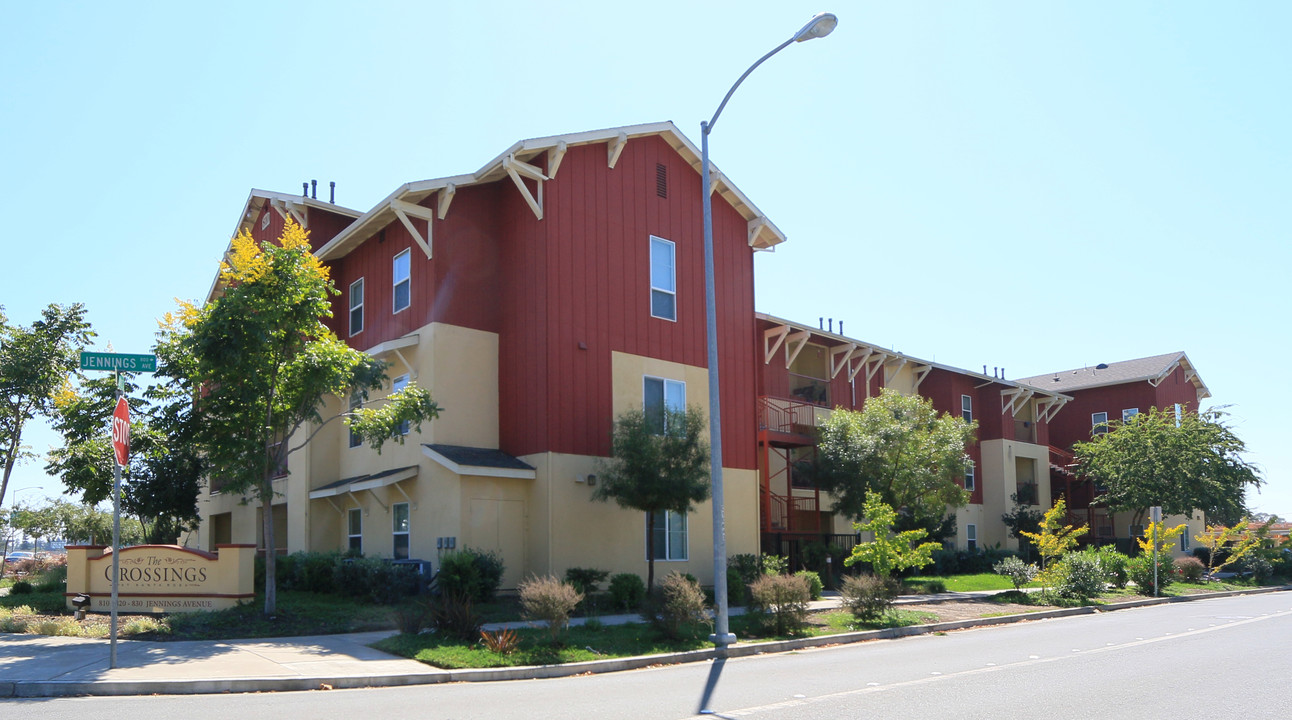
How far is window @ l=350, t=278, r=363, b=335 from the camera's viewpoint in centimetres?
2569

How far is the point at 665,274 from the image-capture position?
24.1 m

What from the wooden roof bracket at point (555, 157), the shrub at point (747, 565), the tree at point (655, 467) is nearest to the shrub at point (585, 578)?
the tree at point (655, 467)

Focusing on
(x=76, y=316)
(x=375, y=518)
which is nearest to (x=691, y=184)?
(x=375, y=518)

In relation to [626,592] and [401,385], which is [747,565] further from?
[401,385]

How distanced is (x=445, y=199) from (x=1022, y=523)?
95.6ft

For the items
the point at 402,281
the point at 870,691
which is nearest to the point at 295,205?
the point at 402,281

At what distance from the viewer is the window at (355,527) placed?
2448cm

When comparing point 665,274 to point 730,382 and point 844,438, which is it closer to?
point 730,382

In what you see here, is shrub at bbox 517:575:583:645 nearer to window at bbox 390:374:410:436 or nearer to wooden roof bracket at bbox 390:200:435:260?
window at bbox 390:374:410:436

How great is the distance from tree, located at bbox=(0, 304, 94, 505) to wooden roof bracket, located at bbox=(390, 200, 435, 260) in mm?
8356

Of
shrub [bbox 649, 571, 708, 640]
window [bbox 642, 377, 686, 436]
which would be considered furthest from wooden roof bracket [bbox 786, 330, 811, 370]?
shrub [bbox 649, 571, 708, 640]

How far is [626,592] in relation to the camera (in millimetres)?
19469

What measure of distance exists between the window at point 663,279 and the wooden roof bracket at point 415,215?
5506mm

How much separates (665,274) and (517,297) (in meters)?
4.14
